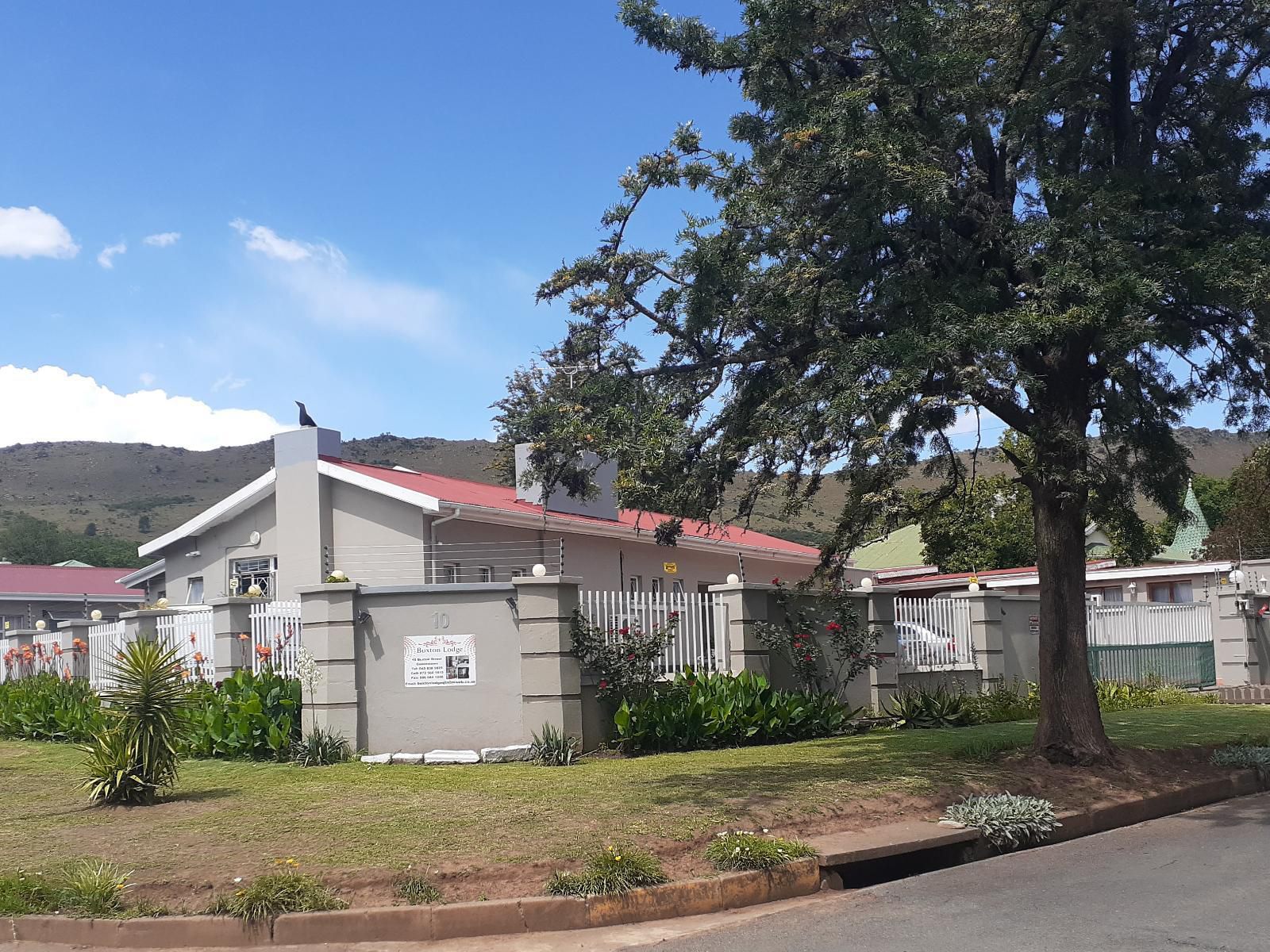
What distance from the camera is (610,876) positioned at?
25.8 feet

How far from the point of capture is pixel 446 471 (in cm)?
9569

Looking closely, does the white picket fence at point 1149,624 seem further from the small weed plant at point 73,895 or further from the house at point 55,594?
the house at point 55,594

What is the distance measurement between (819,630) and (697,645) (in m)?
2.06

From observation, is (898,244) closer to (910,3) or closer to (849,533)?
(910,3)

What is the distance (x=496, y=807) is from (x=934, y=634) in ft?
38.3

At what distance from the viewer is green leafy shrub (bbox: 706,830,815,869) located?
27.7ft

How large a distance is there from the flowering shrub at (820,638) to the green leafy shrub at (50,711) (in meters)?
9.33

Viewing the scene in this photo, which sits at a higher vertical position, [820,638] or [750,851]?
[820,638]

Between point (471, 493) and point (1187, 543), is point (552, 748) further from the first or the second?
point (1187, 543)

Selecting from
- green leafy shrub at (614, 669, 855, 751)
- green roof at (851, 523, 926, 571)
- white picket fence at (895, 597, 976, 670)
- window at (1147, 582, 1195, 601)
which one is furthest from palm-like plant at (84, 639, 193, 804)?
green roof at (851, 523, 926, 571)

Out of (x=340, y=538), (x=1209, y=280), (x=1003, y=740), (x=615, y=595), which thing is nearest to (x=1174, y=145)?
(x=1209, y=280)

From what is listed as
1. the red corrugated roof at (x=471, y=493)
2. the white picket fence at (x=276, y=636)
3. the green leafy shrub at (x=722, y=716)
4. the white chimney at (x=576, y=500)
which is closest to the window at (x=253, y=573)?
the red corrugated roof at (x=471, y=493)

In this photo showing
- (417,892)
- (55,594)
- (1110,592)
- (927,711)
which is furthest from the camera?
(55,594)

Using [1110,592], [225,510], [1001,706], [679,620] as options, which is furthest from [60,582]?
[1001,706]
